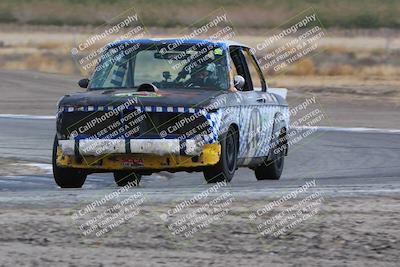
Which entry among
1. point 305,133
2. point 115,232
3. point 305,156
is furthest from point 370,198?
point 305,133

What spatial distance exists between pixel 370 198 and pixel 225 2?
45354mm

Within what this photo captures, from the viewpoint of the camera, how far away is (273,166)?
1361 cm

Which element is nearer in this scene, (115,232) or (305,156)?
(115,232)

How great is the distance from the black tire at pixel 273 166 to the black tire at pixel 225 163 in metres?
1.68

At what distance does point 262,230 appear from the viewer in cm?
773

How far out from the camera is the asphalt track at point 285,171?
995 centimetres

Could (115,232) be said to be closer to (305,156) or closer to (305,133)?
(305,156)

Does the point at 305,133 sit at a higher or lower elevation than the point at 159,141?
lower
